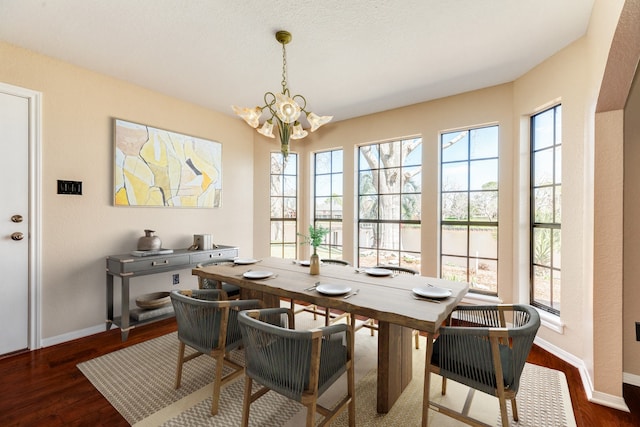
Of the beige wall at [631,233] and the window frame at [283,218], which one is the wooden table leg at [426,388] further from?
the window frame at [283,218]

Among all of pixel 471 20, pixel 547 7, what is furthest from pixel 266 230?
pixel 547 7

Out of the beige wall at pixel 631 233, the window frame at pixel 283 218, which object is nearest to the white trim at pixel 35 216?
the window frame at pixel 283 218

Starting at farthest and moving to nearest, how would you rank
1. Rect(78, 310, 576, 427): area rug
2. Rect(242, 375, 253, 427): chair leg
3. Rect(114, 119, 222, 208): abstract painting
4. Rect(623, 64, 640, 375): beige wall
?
Rect(114, 119, 222, 208): abstract painting → Rect(623, 64, 640, 375): beige wall → Rect(78, 310, 576, 427): area rug → Rect(242, 375, 253, 427): chair leg

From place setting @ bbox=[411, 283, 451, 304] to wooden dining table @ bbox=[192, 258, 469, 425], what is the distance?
2 centimetres

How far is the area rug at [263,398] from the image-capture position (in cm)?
179

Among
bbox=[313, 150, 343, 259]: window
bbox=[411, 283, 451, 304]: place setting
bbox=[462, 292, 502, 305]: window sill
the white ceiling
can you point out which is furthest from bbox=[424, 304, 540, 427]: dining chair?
bbox=[313, 150, 343, 259]: window

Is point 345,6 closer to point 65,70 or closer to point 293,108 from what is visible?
point 293,108

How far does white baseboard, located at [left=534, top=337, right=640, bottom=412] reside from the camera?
1.92 meters

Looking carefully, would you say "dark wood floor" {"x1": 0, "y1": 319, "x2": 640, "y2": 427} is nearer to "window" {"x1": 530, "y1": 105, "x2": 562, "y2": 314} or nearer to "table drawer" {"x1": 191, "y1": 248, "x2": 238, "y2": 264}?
"window" {"x1": 530, "y1": 105, "x2": 562, "y2": 314}

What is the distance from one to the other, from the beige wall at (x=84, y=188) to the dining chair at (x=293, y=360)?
2.40 meters

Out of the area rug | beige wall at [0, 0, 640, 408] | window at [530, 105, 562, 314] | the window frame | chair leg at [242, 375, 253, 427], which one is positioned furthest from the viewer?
the window frame

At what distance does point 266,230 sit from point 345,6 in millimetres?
3290

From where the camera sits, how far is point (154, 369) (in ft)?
7.69

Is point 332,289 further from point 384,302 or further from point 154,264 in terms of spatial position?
point 154,264
